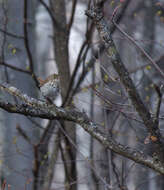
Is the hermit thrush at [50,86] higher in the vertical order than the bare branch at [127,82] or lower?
higher

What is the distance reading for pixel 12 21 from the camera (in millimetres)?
3633

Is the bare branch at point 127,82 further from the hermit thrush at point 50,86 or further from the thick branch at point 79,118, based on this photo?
the hermit thrush at point 50,86

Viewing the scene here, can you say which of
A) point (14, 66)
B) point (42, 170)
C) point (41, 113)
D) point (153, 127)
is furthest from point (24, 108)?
point (42, 170)

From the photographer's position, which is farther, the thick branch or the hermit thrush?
the hermit thrush

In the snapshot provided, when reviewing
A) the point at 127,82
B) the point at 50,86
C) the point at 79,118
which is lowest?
the point at 79,118

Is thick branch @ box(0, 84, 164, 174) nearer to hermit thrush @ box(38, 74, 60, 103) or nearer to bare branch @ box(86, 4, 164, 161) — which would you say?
bare branch @ box(86, 4, 164, 161)

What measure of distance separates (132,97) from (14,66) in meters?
1.96

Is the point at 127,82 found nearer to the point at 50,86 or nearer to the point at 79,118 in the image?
the point at 79,118

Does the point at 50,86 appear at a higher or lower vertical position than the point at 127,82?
higher

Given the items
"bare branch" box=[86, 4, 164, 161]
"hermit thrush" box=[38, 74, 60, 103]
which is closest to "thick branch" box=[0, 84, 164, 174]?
"bare branch" box=[86, 4, 164, 161]

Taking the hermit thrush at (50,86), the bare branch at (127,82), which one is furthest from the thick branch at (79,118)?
the hermit thrush at (50,86)

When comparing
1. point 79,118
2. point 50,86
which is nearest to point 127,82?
point 79,118

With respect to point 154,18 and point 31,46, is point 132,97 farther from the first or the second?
point 154,18

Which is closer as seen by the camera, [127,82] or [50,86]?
[127,82]
